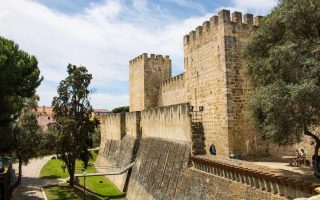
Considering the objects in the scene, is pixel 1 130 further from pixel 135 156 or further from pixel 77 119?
pixel 135 156

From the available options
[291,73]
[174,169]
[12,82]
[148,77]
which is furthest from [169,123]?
[148,77]

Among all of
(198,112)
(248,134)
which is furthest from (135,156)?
(248,134)

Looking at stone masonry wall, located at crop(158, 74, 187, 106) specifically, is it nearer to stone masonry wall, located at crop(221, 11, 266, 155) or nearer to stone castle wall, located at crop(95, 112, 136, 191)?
stone castle wall, located at crop(95, 112, 136, 191)

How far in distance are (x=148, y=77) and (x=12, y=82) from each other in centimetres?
1806

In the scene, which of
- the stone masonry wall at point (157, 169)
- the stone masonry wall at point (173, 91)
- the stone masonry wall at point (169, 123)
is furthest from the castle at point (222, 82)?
the stone masonry wall at point (173, 91)

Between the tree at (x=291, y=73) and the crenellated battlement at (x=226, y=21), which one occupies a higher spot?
the crenellated battlement at (x=226, y=21)

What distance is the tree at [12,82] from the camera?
20.4m

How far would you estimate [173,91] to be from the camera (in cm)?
3488

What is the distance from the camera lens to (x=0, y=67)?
786 inches

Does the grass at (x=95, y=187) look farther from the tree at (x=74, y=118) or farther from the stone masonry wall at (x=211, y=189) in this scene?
the stone masonry wall at (x=211, y=189)

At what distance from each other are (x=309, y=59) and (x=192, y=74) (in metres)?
10.5

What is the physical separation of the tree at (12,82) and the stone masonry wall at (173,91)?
513 inches

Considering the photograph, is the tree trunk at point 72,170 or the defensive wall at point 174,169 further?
the tree trunk at point 72,170

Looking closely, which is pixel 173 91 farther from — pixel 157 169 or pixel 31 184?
pixel 31 184
